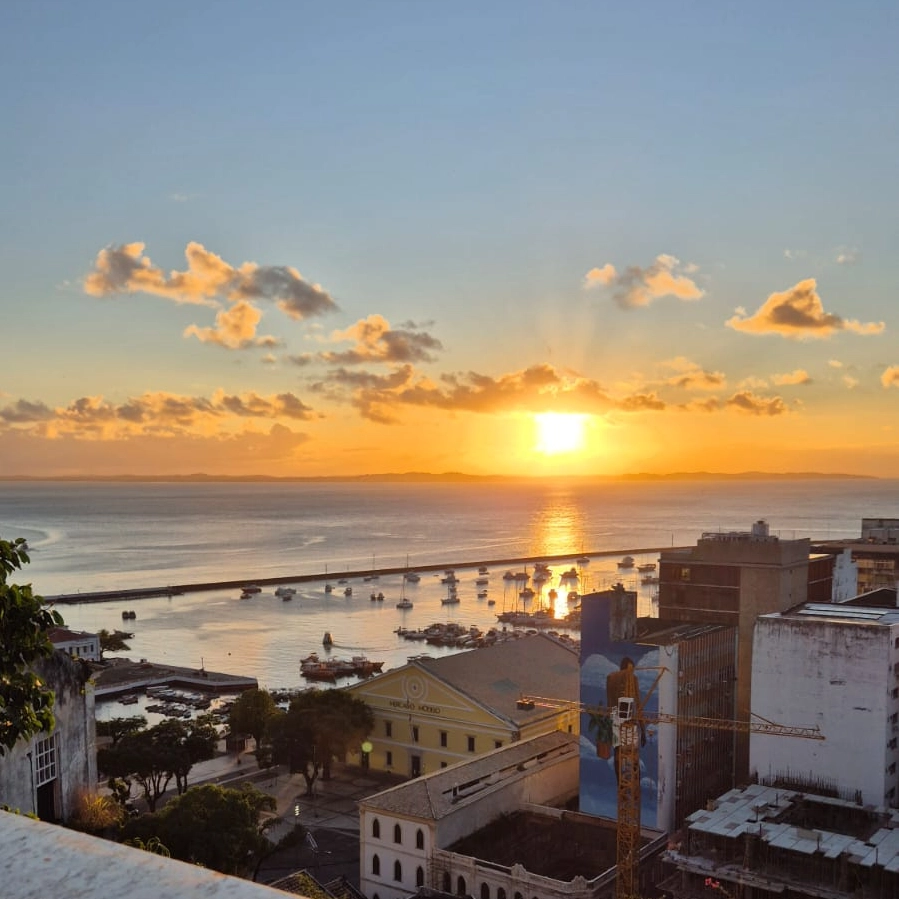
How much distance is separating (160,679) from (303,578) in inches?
2644

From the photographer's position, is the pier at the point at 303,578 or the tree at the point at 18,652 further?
the pier at the point at 303,578

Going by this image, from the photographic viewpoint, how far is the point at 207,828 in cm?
2908

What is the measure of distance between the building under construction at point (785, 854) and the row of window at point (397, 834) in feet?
29.2

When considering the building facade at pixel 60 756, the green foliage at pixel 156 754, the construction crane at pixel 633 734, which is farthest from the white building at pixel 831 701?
the building facade at pixel 60 756

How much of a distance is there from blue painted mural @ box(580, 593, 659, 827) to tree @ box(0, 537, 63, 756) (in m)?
33.8

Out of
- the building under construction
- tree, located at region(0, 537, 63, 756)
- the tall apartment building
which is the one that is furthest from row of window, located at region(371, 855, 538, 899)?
tree, located at region(0, 537, 63, 756)

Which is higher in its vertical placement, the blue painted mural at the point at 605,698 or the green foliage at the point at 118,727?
the blue painted mural at the point at 605,698

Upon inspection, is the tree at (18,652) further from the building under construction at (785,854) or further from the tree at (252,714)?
the tree at (252,714)

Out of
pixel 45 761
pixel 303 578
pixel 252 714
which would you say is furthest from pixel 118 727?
pixel 303 578

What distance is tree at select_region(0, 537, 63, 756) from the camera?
855 centimetres

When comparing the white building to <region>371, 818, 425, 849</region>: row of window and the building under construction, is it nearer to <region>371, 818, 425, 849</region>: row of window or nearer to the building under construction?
the building under construction

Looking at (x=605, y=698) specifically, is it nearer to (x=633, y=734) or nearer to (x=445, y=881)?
(x=633, y=734)

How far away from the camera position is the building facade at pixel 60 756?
2981 cm

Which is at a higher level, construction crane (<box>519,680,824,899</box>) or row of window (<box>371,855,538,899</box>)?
construction crane (<box>519,680,824,899</box>)
